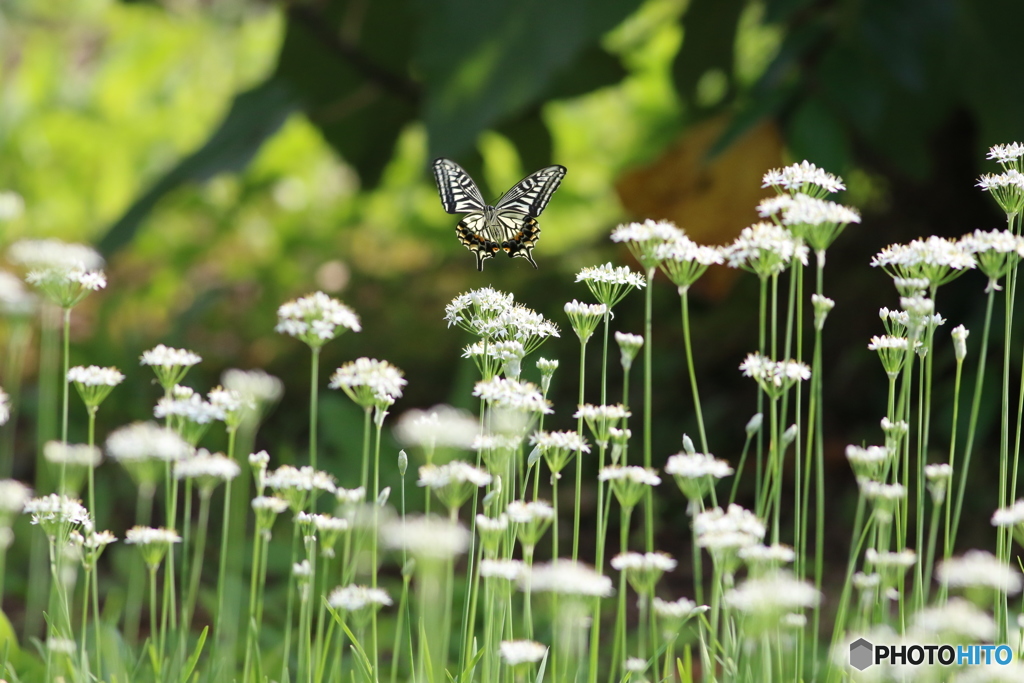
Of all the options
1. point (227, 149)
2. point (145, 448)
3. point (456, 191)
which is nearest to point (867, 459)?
point (145, 448)

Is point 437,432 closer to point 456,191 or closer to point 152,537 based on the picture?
point 152,537

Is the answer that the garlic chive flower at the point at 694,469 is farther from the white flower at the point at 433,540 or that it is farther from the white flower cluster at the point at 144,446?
the white flower cluster at the point at 144,446

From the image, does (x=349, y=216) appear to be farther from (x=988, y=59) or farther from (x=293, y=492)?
(x=293, y=492)

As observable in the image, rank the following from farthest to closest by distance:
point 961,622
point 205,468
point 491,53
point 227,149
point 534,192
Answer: point 227,149, point 491,53, point 534,192, point 205,468, point 961,622

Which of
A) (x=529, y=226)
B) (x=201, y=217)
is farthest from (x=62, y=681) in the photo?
(x=201, y=217)

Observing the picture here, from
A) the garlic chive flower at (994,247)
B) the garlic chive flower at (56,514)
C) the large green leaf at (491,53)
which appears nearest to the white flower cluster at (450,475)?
the garlic chive flower at (56,514)

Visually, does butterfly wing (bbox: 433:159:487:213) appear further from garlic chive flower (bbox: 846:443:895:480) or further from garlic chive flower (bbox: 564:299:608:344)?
garlic chive flower (bbox: 846:443:895:480)
